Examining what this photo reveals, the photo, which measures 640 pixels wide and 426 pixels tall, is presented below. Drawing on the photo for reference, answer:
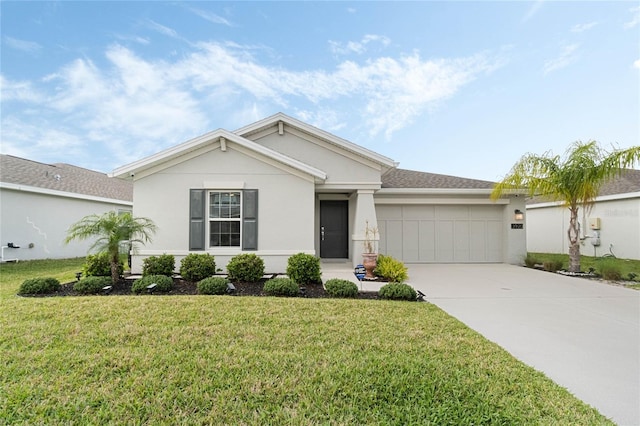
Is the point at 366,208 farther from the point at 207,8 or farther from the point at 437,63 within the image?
the point at 207,8

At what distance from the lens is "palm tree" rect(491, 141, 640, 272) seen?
31.0 ft

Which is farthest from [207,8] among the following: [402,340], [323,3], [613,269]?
[613,269]

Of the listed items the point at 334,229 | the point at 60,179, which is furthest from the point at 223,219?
the point at 60,179

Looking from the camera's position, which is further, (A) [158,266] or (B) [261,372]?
(A) [158,266]

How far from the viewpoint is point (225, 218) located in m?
9.04

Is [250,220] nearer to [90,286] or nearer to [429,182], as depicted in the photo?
[90,286]

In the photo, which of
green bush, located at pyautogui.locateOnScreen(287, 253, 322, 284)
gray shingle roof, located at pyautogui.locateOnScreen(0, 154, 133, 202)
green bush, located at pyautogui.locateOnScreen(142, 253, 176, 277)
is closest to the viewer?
green bush, located at pyautogui.locateOnScreen(287, 253, 322, 284)

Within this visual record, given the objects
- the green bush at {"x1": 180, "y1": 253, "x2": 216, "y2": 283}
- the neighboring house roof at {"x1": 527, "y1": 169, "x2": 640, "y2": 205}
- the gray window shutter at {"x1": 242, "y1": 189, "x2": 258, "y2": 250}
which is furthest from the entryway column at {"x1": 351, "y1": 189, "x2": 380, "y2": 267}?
the neighboring house roof at {"x1": 527, "y1": 169, "x2": 640, "y2": 205}

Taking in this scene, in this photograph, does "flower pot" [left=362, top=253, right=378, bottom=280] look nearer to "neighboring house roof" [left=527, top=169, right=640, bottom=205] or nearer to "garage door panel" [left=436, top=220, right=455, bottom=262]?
"garage door panel" [left=436, top=220, right=455, bottom=262]

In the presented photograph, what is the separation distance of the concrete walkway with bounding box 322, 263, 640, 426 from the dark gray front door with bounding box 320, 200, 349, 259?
251 cm

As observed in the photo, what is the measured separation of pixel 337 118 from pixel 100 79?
460 inches

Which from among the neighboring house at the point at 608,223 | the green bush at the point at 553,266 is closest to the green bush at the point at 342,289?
the green bush at the point at 553,266

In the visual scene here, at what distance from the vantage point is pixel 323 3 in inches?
445

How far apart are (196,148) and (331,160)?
179 inches
